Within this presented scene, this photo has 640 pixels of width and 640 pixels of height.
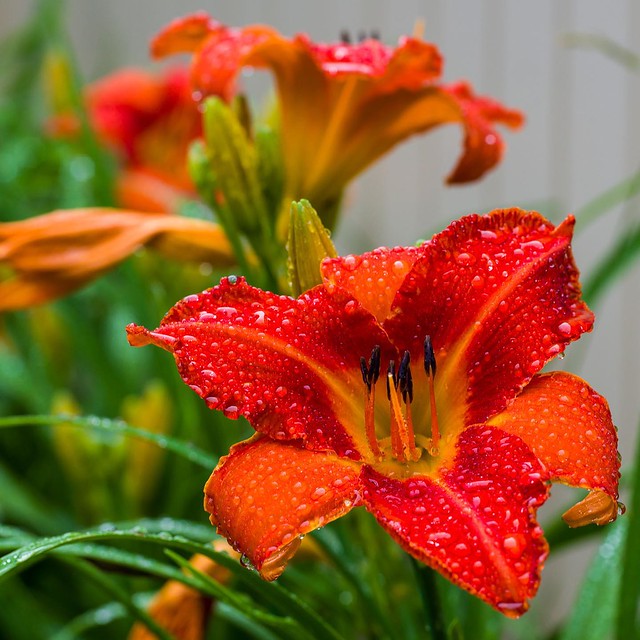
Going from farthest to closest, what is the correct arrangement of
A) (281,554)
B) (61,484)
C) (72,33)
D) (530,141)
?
1. (72,33)
2. (530,141)
3. (61,484)
4. (281,554)

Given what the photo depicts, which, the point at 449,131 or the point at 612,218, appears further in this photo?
the point at 449,131

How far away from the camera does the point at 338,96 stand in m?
0.56

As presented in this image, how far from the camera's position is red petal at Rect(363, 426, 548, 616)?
27 centimetres

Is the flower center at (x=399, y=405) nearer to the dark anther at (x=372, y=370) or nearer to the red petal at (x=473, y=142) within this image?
the dark anther at (x=372, y=370)

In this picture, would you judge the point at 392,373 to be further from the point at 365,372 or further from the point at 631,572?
the point at 631,572

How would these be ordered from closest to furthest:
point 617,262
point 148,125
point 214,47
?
point 214,47 < point 617,262 < point 148,125

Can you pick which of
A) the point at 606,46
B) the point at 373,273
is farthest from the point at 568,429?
the point at 606,46

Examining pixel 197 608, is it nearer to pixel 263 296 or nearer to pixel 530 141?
pixel 263 296

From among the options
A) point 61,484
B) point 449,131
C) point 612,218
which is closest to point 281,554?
point 61,484

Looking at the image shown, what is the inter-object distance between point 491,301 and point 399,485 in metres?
0.08

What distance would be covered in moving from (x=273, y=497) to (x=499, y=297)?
122mm

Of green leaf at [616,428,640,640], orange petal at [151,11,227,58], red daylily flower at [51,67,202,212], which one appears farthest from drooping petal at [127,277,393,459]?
red daylily flower at [51,67,202,212]

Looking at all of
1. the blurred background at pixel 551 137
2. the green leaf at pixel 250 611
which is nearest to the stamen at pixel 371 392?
the green leaf at pixel 250 611

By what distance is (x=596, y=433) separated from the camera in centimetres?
32
